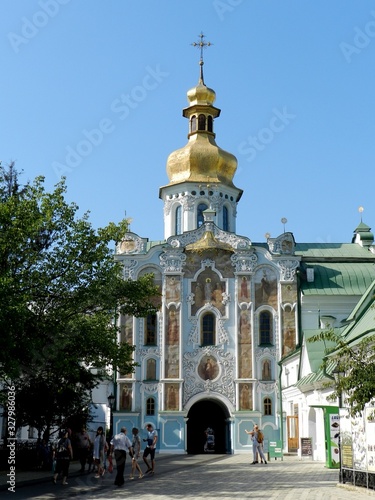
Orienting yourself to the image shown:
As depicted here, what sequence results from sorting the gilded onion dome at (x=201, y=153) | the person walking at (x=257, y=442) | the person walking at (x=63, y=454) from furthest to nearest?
1. the gilded onion dome at (x=201, y=153)
2. the person walking at (x=257, y=442)
3. the person walking at (x=63, y=454)

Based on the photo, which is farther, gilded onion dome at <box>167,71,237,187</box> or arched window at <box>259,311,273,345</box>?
gilded onion dome at <box>167,71,237,187</box>

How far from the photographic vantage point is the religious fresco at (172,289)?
41438 millimetres

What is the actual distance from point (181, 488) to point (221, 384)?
72.2ft

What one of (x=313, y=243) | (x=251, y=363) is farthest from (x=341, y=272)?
(x=251, y=363)

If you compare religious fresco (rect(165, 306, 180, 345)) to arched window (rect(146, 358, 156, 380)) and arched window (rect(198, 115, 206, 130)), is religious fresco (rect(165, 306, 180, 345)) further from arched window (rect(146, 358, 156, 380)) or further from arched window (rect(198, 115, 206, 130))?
arched window (rect(198, 115, 206, 130))

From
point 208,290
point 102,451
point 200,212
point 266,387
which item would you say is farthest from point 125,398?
point 102,451

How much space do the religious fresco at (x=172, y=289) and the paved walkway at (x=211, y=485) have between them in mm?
15840

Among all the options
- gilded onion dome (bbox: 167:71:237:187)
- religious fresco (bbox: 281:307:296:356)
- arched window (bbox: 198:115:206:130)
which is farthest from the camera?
arched window (bbox: 198:115:206:130)

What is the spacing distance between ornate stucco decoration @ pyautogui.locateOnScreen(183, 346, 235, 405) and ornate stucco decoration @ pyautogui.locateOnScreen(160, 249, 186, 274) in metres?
5.00

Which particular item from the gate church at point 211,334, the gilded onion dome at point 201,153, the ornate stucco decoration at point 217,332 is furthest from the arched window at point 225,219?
the ornate stucco decoration at point 217,332

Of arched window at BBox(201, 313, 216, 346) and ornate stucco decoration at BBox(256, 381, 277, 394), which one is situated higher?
arched window at BBox(201, 313, 216, 346)

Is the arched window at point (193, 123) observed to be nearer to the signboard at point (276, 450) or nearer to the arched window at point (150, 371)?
the arched window at point (150, 371)

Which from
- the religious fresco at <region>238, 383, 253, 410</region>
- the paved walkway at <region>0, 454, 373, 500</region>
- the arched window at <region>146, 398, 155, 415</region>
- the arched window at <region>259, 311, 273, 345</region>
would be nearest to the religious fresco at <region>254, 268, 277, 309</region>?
the arched window at <region>259, 311, 273, 345</region>

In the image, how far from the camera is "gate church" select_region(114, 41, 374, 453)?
1577 inches
